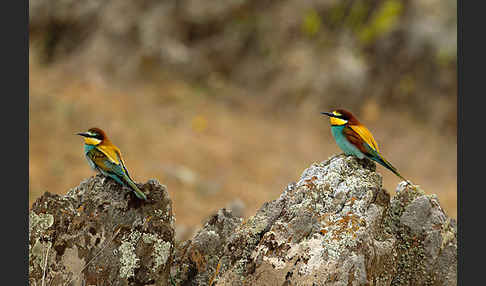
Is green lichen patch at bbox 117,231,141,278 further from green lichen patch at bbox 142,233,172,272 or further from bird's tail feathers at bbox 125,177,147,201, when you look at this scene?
bird's tail feathers at bbox 125,177,147,201

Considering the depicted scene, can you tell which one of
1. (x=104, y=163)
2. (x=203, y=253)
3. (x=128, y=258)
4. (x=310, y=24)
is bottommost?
(x=128, y=258)

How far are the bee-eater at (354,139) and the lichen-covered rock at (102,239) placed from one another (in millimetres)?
1822

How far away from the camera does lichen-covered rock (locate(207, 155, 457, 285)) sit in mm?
4152

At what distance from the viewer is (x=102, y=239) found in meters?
4.55

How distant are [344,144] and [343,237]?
3.62 ft

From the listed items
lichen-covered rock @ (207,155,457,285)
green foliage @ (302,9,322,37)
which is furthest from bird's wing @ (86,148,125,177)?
green foliage @ (302,9,322,37)

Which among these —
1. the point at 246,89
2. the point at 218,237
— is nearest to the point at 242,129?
the point at 246,89

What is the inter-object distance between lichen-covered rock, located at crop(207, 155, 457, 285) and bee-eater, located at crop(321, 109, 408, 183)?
0.11 m

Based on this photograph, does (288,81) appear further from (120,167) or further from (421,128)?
(120,167)

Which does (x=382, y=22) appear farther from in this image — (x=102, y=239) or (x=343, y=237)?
(x=102, y=239)

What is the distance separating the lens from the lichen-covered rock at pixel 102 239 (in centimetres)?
446

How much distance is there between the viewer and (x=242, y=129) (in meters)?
17.0

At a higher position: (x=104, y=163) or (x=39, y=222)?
(x=104, y=163)

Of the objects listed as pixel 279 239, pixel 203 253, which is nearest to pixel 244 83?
pixel 203 253
